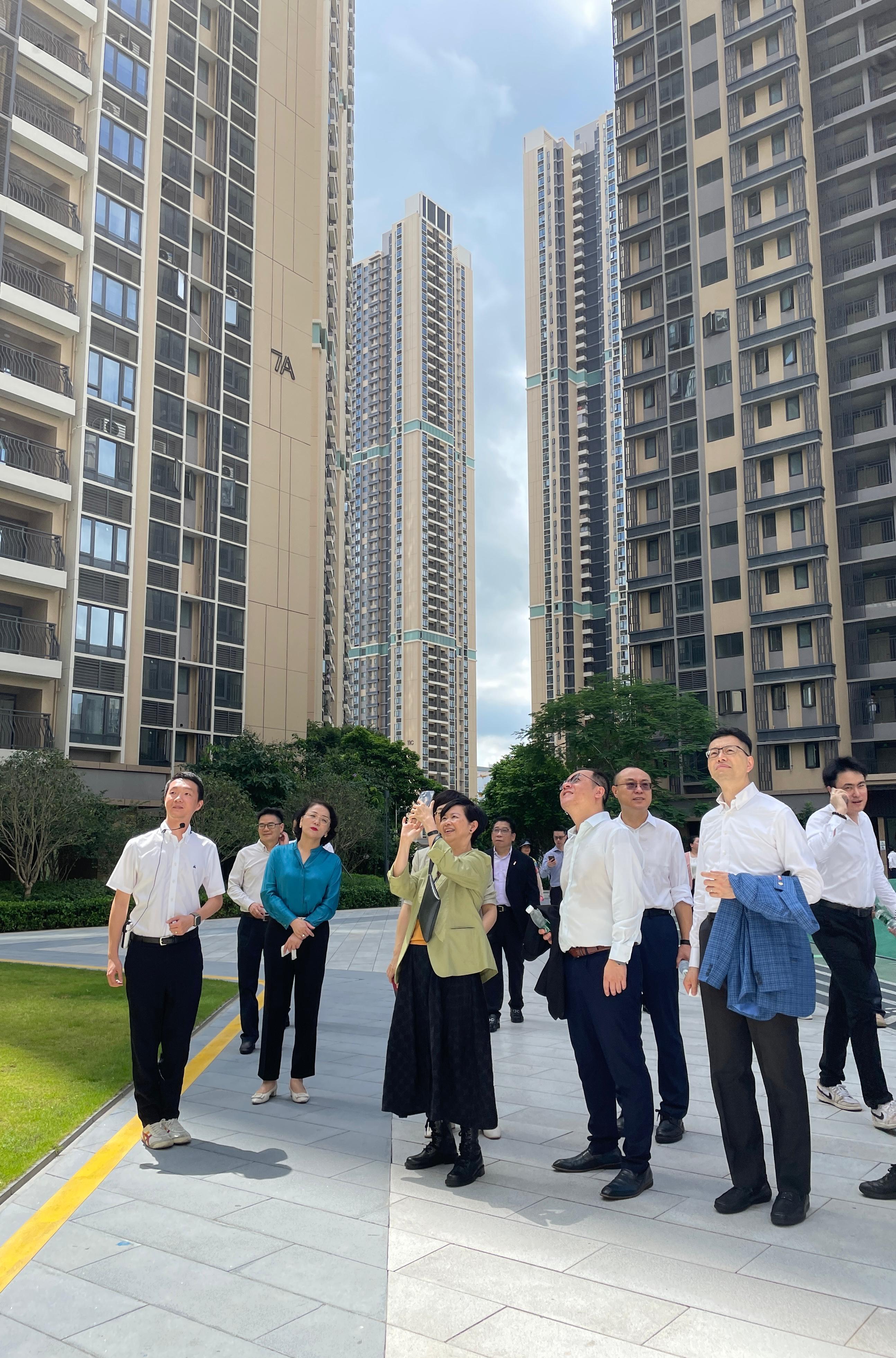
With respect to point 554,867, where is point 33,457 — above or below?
above

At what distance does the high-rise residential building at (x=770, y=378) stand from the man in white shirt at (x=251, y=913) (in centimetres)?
3832

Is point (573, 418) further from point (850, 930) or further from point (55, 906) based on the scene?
point (850, 930)

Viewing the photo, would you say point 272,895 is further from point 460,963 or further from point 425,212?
point 425,212

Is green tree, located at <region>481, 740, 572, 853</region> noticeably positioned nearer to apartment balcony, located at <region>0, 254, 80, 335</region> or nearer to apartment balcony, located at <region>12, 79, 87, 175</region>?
apartment balcony, located at <region>0, 254, 80, 335</region>

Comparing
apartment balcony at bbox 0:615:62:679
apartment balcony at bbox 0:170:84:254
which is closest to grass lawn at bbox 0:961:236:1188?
apartment balcony at bbox 0:615:62:679

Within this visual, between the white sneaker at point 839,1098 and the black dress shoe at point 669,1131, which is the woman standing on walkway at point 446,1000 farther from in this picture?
the white sneaker at point 839,1098

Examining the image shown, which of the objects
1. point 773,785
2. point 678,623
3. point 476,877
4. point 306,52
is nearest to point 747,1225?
point 476,877

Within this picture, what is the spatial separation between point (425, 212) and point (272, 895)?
432 feet

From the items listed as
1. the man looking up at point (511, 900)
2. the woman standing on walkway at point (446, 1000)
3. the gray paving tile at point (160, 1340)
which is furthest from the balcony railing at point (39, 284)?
the gray paving tile at point (160, 1340)

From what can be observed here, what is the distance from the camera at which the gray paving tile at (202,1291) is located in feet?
10.6

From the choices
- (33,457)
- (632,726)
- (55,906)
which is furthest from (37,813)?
(632,726)

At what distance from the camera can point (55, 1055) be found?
750cm

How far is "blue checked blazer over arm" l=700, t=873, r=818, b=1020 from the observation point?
4164mm

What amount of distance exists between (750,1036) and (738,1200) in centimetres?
68
